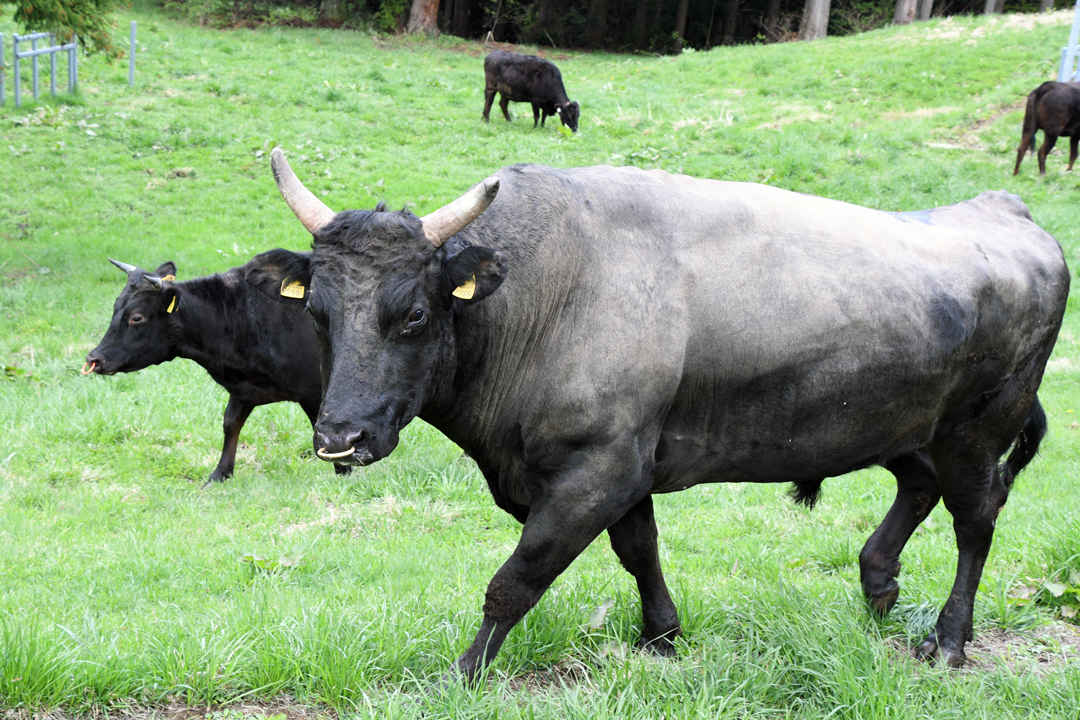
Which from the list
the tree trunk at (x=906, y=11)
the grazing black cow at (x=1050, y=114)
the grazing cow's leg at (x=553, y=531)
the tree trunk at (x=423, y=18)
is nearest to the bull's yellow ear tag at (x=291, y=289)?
the grazing cow's leg at (x=553, y=531)

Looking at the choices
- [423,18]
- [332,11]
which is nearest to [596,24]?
[423,18]

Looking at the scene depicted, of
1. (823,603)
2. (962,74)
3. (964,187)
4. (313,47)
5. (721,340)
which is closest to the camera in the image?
(721,340)

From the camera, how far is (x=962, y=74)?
22062mm

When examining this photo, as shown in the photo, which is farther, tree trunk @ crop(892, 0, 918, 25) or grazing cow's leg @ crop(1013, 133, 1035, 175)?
tree trunk @ crop(892, 0, 918, 25)

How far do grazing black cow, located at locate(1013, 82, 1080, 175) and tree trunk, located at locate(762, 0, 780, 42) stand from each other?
803 inches

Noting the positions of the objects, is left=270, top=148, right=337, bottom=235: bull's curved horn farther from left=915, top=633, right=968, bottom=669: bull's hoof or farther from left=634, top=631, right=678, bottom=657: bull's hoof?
left=915, top=633, right=968, bottom=669: bull's hoof

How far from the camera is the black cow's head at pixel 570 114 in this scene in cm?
1920

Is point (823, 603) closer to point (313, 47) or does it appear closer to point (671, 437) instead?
point (671, 437)

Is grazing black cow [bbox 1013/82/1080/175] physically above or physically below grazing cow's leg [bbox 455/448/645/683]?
above

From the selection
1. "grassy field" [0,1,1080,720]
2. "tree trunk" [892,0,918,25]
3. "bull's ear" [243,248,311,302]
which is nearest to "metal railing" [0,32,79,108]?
"grassy field" [0,1,1080,720]

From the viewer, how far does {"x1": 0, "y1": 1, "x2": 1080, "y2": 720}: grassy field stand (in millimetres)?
3660

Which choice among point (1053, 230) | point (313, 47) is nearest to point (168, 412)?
point (1053, 230)

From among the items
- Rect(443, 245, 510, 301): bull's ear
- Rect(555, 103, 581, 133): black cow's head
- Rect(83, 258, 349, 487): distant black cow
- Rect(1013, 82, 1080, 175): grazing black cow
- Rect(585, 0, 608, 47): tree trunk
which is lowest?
Rect(83, 258, 349, 487): distant black cow

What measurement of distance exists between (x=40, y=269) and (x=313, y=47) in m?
15.5
